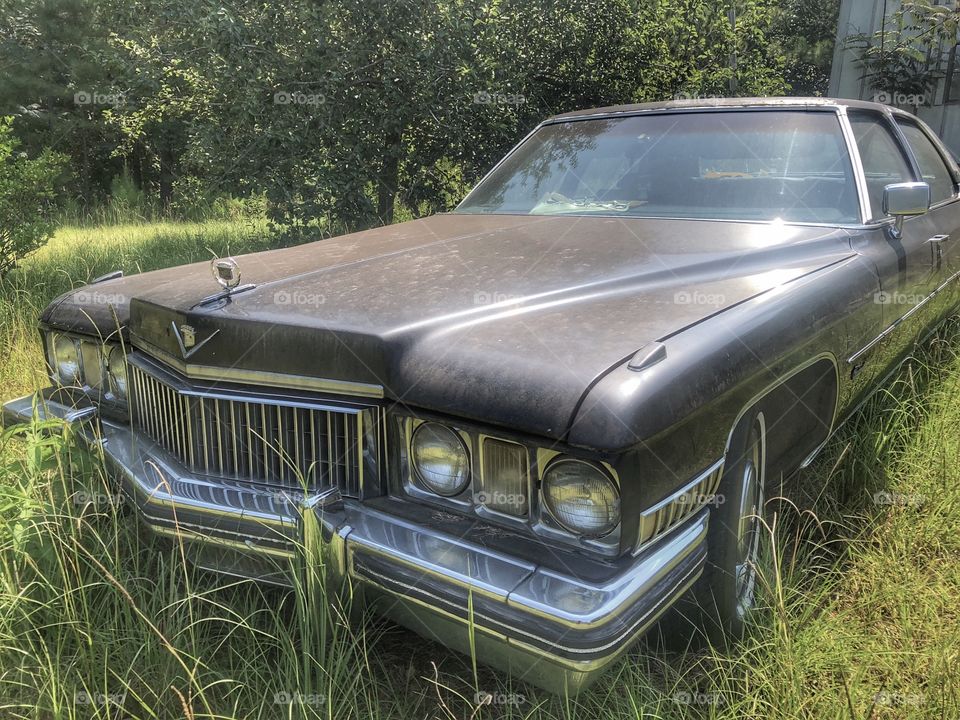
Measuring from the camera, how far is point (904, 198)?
276 cm

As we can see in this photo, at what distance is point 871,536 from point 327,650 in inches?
74.9

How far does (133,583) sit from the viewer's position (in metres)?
2.22

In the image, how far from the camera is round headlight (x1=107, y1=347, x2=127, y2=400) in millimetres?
2531

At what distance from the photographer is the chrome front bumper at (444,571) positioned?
4.85ft

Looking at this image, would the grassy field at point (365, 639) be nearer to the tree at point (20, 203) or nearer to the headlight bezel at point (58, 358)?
the headlight bezel at point (58, 358)

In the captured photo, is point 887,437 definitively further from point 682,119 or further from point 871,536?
point 682,119

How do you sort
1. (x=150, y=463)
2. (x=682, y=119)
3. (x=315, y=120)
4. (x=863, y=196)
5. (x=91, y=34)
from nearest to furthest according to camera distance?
(x=150, y=463) → (x=863, y=196) → (x=682, y=119) → (x=315, y=120) → (x=91, y=34)

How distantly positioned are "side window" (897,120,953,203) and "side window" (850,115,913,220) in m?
0.27

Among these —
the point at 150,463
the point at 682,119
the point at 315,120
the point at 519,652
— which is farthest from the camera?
the point at 315,120

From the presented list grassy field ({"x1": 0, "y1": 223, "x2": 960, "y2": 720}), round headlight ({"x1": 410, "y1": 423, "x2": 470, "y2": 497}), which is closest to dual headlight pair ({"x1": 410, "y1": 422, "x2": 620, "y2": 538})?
round headlight ({"x1": 410, "y1": 423, "x2": 470, "y2": 497})

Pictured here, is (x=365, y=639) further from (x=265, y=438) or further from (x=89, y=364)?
(x=89, y=364)

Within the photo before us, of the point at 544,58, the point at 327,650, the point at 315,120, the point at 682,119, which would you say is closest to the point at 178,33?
the point at 315,120

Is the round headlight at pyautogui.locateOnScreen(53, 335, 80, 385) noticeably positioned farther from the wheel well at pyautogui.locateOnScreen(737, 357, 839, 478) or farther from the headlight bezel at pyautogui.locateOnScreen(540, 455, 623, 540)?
the wheel well at pyautogui.locateOnScreen(737, 357, 839, 478)

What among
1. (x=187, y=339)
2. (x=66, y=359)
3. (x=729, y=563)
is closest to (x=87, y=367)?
(x=66, y=359)
